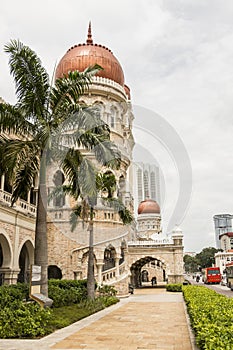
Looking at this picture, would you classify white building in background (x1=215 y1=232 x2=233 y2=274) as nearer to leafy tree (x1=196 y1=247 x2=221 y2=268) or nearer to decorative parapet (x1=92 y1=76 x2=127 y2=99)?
leafy tree (x1=196 y1=247 x2=221 y2=268)

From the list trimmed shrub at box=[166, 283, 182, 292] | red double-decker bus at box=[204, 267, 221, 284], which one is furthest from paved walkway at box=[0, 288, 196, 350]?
red double-decker bus at box=[204, 267, 221, 284]

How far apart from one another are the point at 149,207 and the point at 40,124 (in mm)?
48743

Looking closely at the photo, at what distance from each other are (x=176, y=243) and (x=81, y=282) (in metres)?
13.8

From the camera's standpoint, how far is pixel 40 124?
41.0ft

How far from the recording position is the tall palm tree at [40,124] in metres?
11.9

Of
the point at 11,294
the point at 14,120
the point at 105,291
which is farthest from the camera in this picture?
the point at 105,291

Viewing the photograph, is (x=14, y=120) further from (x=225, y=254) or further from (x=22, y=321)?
(x=225, y=254)

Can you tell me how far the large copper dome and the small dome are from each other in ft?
116

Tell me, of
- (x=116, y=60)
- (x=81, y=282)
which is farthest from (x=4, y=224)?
(x=116, y=60)

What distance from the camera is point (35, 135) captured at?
498 inches

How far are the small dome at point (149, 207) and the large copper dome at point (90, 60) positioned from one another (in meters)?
35.2

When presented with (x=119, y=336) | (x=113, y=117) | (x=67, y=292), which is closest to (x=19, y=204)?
(x=67, y=292)

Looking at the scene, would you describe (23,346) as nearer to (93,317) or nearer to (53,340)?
(53,340)

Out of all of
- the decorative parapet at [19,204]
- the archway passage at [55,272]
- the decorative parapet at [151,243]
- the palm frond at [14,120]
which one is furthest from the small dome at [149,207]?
the palm frond at [14,120]
